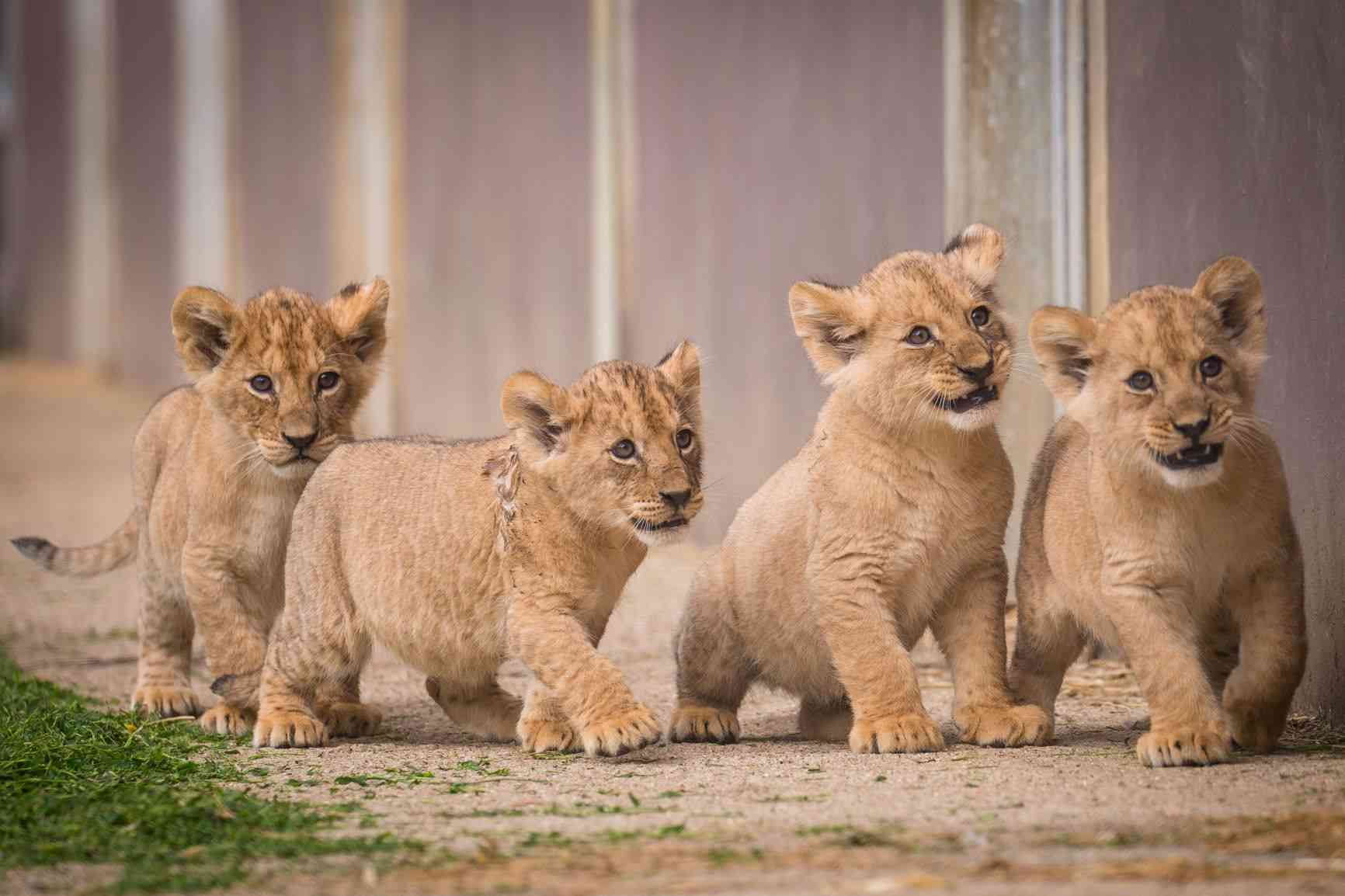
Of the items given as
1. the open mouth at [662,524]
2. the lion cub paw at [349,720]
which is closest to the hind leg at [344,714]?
the lion cub paw at [349,720]

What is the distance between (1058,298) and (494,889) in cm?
432

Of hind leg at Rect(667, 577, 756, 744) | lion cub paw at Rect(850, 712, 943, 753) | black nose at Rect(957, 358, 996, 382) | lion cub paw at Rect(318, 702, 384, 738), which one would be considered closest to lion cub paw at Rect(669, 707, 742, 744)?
hind leg at Rect(667, 577, 756, 744)

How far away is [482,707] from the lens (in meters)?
6.10

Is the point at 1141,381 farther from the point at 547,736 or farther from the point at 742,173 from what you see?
the point at 742,173

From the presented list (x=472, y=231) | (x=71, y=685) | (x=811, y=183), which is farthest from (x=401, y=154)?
(x=71, y=685)

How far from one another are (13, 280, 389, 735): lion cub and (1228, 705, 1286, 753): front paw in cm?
299

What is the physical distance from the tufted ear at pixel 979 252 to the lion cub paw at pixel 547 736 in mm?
1779

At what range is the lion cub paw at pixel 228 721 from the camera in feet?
19.9

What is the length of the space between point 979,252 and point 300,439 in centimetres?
226

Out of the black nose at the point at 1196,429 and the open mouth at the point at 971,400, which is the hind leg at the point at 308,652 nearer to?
the open mouth at the point at 971,400

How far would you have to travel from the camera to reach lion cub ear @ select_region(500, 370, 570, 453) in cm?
545

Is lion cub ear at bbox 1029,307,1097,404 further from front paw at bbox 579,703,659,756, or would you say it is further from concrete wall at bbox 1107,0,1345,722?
front paw at bbox 579,703,659,756

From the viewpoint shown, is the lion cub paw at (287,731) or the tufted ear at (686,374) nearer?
the tufted ear at (686,374)

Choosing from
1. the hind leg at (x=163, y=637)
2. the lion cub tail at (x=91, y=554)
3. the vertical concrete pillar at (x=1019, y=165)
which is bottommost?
the hind leg at (x=163, y=637)
